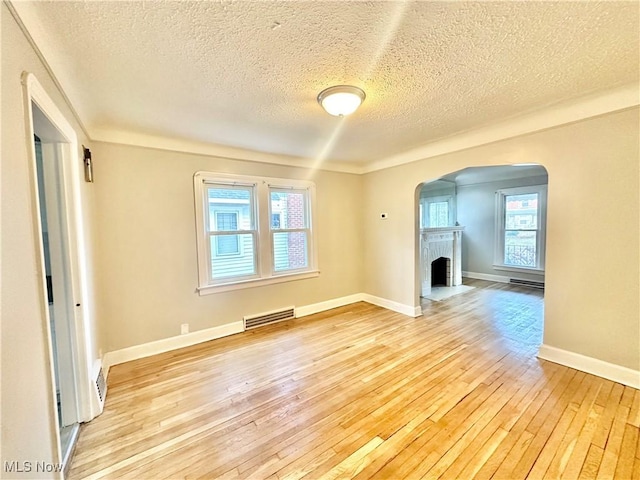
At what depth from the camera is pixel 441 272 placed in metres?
6.30

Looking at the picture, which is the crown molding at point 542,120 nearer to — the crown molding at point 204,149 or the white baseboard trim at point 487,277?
the crown molding at point 204,149

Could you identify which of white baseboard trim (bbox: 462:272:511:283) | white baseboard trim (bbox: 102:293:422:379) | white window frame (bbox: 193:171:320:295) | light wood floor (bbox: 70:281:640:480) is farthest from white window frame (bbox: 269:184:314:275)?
white baseboard trim (bbox: 462:272:511:283)

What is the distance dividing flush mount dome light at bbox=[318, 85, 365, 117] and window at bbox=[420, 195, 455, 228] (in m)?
5.60

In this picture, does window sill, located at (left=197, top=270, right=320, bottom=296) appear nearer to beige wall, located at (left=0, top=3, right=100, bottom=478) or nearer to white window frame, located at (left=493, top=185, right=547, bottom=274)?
beige wall, located at (left=0, top=3, right=100, bottom=478)

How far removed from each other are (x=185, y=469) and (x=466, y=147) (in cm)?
394

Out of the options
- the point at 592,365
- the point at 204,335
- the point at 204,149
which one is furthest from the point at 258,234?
the point at 592,365

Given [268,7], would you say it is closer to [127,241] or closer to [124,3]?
[124,3]

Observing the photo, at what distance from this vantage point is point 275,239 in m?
3.92

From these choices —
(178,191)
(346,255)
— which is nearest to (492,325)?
(346,255)

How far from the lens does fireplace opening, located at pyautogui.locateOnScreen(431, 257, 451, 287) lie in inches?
237

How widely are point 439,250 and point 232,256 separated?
4.41 m

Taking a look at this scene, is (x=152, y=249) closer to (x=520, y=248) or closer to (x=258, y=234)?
(x=258, y=234)

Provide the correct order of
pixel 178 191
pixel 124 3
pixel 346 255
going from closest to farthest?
pixel 124 3
pixel 178 191
pixel 346 255

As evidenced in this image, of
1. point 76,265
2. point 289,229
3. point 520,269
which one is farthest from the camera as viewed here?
point 520,269
